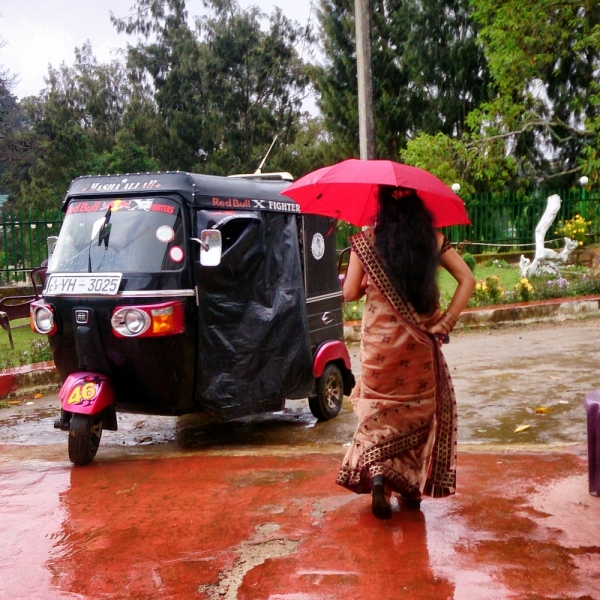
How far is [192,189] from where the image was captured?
5656 mm

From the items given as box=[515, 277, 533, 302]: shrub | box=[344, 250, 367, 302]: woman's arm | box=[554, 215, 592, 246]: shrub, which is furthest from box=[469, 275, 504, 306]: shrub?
box=[344, 250, 367, 302]: woman's arm

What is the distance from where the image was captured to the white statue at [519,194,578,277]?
15.4 m

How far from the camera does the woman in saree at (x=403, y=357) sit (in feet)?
12.7

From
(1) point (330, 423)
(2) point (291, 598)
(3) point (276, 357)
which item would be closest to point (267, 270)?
(3) point (276, 357)

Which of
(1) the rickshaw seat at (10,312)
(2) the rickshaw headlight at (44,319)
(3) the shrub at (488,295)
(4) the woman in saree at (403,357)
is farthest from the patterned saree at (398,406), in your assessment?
(3) the shrub at (488,295)

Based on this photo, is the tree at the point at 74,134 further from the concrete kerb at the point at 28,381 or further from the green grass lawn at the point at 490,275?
the concrete kerb at the point at 28,381

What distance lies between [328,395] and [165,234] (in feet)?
7.61

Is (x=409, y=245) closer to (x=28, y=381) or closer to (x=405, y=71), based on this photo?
(x=28, y=381)

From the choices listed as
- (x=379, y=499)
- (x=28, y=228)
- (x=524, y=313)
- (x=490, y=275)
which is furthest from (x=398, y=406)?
(x=490, y=275)

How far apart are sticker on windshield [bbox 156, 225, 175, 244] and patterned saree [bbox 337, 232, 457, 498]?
77.7 inches

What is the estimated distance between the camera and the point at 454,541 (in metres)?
3.65

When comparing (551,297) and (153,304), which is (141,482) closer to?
(153,304)

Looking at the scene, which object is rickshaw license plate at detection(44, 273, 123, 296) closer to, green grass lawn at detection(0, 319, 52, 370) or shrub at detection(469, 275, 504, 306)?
green grass lawn at detection(0, 319, 52, 370)

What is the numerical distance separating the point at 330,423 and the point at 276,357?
1139 mm
